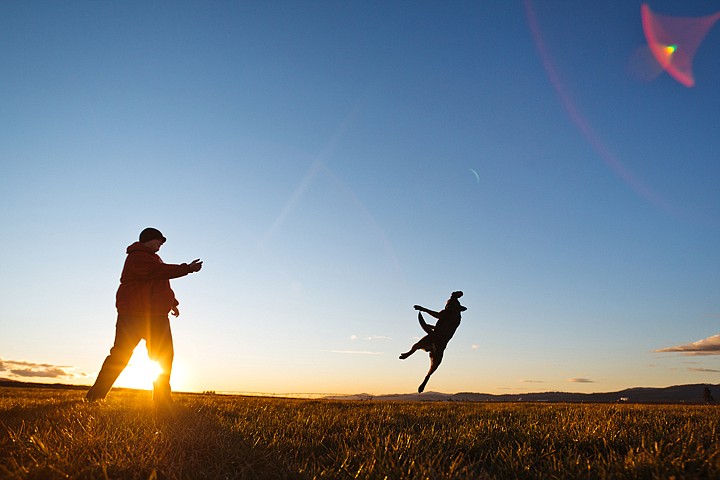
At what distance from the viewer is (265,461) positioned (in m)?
3.40

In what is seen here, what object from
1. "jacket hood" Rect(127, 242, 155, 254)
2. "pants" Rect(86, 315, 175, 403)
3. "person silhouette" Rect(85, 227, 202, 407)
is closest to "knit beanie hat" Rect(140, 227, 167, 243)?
"person silhouette" Rect(85, 227, 202, 407)

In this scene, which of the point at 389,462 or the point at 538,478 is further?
the point at 389,462

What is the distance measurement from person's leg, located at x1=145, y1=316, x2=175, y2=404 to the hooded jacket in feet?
0.64

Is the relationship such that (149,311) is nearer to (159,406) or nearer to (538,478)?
(159,406)

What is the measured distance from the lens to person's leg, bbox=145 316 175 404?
7426mm

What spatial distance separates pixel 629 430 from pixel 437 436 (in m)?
2.18

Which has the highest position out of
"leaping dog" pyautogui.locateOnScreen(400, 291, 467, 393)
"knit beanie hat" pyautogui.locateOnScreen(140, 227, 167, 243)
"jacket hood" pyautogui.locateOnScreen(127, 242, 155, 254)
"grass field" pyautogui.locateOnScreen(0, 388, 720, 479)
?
"knit beanie hat" pyautogui.locateOnScreen(140, 227, 167, 243)

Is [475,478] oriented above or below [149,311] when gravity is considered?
below

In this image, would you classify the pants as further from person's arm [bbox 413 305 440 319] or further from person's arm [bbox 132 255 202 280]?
person's arm [bbox 413 305 440 319]

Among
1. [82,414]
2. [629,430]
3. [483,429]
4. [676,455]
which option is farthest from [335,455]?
[82,414]

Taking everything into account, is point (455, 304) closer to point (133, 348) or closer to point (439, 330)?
point (439, 330)

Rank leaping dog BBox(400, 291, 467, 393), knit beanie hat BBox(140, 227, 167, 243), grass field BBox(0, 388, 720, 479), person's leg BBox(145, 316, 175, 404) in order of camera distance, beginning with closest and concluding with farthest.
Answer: grass field BBox(0, 388, 720, 479), person's leg BBox(145, 316, 175, 404), knit beanie hat BBox(140, 227, 167, 243), leaping dog BBox(400, 291, 467, 393)

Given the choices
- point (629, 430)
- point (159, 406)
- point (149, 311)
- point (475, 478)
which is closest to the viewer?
point (475, 478)

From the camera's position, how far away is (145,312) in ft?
25.4
